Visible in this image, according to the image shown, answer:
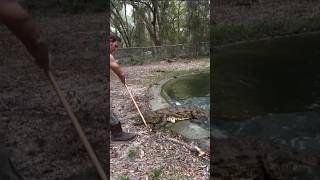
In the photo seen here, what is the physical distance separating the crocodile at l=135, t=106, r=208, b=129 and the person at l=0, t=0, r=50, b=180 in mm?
3062

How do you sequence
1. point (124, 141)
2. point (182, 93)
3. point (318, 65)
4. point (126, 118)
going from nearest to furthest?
point (318, 65) → point (124, 141) → point (126, 118) → point (182, 93)

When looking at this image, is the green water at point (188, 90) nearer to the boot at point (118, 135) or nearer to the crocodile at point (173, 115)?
the crocodile at point (173, 115)

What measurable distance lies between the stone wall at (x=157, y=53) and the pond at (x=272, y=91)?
23.9 feet

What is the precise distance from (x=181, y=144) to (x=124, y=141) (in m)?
0.52

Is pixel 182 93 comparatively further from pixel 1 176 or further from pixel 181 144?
pixel 1 176

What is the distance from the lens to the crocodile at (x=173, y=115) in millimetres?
4750

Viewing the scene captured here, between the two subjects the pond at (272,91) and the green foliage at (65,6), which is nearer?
the green foliage at (65,6)

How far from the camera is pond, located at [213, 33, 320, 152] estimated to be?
3289 mm

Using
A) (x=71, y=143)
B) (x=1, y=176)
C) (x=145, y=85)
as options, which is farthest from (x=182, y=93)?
(x=1, y=176)

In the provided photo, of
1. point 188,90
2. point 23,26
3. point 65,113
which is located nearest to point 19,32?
point 23,26

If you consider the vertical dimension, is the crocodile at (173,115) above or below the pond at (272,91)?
below

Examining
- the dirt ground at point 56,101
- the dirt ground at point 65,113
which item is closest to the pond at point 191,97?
the dirt ground at point 65,113

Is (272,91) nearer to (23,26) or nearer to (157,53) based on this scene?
(23,26)

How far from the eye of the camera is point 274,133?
3.30m
